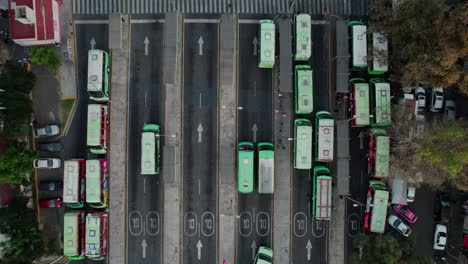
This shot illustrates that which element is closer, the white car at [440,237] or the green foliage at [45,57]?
the green foliage at [45,57]

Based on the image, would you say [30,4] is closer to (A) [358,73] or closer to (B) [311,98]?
(B) [311,98]

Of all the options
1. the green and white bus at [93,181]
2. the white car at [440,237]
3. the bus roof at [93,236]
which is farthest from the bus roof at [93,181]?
the white car at [440,237]

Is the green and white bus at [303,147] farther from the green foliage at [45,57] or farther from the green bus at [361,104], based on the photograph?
the green foliage at [45,57]

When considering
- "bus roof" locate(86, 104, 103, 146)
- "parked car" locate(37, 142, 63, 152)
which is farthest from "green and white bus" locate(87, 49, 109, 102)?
"parked car" locate(37, 142, 63, 152)

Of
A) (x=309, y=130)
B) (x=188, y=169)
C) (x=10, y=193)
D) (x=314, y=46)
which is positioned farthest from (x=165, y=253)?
(x=314, y=46)


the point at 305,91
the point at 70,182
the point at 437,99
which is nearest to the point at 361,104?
the point at 305,91

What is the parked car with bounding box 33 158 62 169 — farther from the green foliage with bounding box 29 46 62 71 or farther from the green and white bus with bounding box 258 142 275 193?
the green and white bus with bounding box 258 142 275 193

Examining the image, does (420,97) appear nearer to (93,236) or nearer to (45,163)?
(93,236)
